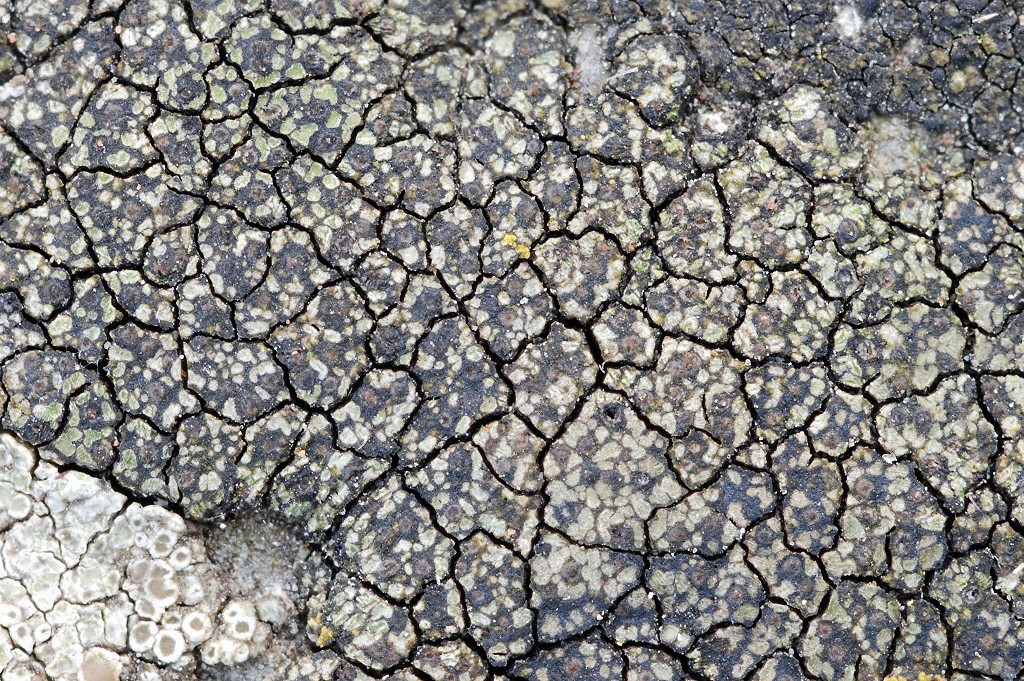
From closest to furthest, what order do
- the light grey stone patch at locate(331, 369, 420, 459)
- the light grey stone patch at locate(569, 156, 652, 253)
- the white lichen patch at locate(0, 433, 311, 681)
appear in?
1. the white lichen patch at locate(0, 433, 311, 681)
2. the light grey stone patch at locate(331, 369, 420, 459)
3. the light grey stone patch at locate(569, 156, 652, 253)

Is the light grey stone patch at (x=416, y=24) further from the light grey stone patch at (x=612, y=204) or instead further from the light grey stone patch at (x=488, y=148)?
the light grey stone patch at (x=612, y=204)

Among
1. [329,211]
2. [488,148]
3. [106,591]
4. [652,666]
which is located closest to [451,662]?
[652,666]

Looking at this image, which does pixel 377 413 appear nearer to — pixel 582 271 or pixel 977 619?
pixel 582 271

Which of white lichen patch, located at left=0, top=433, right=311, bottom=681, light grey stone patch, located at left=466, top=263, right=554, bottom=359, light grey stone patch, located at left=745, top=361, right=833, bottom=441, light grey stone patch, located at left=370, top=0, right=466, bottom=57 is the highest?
light grey stone patch, located at left=370, top=0, right=466, bottom=57

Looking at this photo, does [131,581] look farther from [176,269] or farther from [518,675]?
[518,675]

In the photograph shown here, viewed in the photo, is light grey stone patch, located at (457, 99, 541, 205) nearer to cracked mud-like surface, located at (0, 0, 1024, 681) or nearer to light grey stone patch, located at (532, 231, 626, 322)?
cracked mud-like surface, located at (0, 0, 1024, 681)

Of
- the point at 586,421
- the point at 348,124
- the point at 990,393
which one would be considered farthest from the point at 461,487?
the point at 990,393

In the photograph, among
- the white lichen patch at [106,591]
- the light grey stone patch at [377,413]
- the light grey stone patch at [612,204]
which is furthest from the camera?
the light grey stone patch at [612,204]

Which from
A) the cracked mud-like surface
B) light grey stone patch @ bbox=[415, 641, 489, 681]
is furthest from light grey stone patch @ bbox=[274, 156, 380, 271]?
light grey stone patch @ bbox=[415, 641, 489, 681]

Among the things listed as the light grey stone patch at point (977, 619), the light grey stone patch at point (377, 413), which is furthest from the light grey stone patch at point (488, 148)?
the light grey stone patch at point (977, 619)
